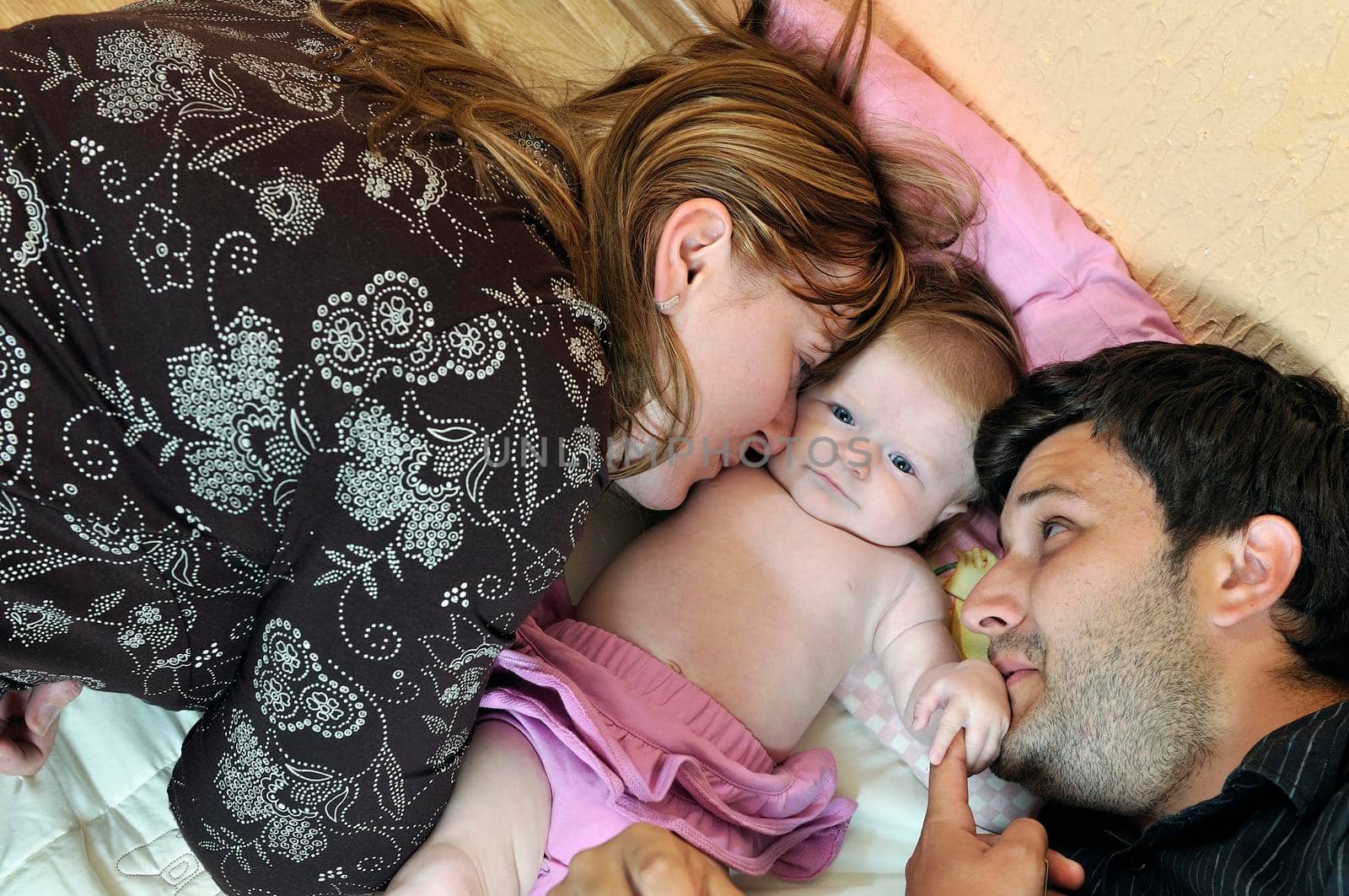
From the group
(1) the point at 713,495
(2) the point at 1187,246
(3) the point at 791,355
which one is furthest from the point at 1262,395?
(1) the point at 713,495

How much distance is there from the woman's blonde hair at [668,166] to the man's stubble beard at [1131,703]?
0.47m

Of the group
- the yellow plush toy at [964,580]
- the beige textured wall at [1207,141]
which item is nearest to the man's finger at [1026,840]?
the yellow plush toy at [964,580]

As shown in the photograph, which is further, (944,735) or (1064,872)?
(944,735)

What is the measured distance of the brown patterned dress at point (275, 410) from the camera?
0.79 m

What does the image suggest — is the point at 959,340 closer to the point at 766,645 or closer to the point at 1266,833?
the point at 766,645

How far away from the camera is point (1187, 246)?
1208mm

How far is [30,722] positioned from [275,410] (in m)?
0.58

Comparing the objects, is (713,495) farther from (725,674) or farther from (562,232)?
(562,232)

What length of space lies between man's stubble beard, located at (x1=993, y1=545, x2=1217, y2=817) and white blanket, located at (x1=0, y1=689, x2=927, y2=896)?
0.25m

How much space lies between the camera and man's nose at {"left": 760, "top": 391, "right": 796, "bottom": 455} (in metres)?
1.31

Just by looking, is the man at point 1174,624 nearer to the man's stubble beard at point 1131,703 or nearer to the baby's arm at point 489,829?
the man's stubble beard at point 1131,703

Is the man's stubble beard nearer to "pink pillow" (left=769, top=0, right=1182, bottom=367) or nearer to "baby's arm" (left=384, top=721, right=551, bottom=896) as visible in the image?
"pink pillow" (left=769, top=0, right=1182, bottom=367)

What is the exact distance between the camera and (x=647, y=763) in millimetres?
1098

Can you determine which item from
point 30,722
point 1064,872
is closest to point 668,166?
point 1064,872
